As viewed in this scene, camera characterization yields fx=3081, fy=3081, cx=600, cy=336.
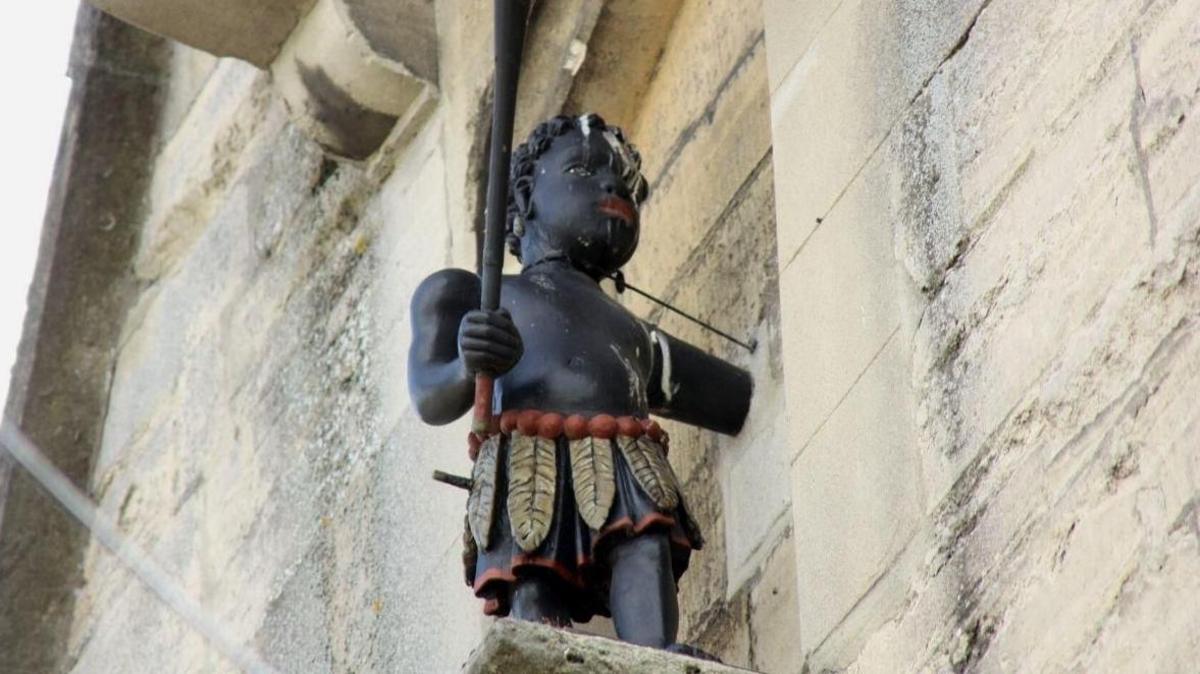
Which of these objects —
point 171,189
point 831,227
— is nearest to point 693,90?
point 831,227

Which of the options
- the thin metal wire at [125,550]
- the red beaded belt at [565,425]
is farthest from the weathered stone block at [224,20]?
the red beaded belt at [565,425]

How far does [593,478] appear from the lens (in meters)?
4.01

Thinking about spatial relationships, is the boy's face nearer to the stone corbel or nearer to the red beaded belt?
the red beaded belt

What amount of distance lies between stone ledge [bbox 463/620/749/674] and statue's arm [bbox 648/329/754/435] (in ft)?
3.14

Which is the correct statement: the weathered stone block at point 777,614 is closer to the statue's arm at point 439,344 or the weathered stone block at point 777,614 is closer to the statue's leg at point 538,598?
the statue's leg at point 538,598

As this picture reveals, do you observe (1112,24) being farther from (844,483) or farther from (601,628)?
(601,628)

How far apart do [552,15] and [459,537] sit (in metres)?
0.95

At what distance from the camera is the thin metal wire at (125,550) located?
5891mm

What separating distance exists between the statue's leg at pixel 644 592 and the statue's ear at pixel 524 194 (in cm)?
60

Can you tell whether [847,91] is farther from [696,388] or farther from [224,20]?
[224,20]

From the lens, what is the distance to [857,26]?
161 inches

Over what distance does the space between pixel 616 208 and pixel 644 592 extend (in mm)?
630

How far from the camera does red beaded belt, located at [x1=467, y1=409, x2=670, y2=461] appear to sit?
13.3ft

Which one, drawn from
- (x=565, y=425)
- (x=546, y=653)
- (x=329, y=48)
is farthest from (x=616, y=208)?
(x=329, y=48)
